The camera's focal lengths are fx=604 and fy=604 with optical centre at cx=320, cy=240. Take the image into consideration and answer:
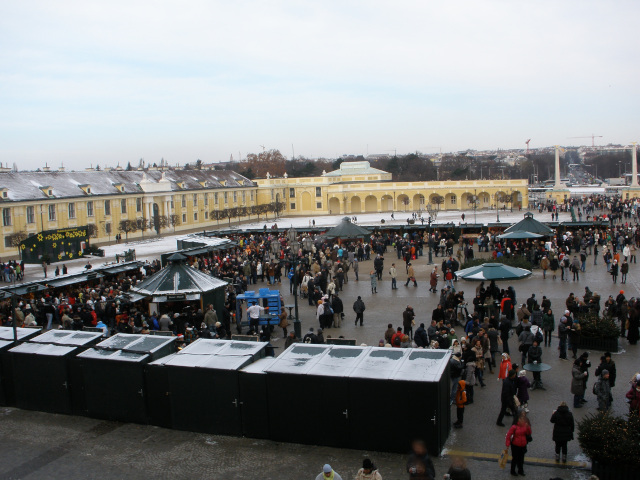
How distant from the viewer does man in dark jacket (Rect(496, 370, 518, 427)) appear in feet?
33.9

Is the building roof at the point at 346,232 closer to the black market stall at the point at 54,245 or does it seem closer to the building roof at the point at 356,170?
the black market stall at the point at 54,245

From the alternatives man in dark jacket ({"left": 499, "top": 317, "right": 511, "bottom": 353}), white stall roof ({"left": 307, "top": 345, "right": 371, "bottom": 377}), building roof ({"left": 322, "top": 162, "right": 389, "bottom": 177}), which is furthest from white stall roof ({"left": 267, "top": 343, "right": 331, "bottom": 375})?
building roof ({"left": 322, "top": 162, "right": 389, "bottom": 177})

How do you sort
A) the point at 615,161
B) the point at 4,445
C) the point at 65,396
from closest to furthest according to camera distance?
the point at 4,445 → the point at 65,396 → the point at 615,161

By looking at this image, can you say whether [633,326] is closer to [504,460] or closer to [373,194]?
[504,460]

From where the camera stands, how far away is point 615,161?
194000mm

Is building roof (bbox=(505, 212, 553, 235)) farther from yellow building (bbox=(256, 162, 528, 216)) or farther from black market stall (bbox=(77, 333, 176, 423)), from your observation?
yellow building (bbox=(256, 162, 528, 216))

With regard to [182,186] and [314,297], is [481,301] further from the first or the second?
[182,186]

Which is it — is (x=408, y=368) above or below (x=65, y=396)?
above

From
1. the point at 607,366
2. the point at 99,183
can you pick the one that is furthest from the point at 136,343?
the point at 99,183

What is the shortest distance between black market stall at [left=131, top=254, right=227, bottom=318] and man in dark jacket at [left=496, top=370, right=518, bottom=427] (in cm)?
988

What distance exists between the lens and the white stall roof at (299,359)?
10094mm

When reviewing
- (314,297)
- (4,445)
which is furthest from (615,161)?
(4,445)

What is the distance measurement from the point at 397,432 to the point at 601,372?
3.99 m

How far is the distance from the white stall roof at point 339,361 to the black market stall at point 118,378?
3.25 m
